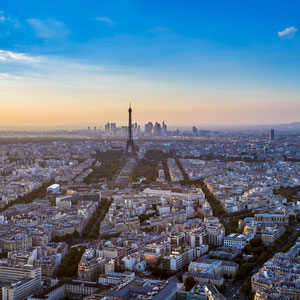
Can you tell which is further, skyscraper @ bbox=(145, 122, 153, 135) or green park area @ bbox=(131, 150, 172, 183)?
skyscraper @ bbox=(145, 122, 153, 135)

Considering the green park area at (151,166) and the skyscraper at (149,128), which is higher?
the skyscraper at (149,128)

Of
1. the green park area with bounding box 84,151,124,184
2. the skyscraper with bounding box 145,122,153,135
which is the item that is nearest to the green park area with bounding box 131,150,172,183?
the green park area with bounding box 84,151,124,184

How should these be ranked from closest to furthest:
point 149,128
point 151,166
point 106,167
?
1. point 106,167
2. point 151,166
3. point 149,128

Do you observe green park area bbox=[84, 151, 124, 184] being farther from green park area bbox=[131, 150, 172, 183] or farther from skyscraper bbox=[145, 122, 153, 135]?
skyscraper bbox=[145, 122, 153, 135]

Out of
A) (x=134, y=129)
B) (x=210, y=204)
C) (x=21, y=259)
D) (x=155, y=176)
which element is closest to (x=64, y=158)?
(x=155, y=176)

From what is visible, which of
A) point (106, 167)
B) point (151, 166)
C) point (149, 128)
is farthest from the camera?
point (149, 128)

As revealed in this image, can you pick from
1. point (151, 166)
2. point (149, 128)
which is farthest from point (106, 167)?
point (149, 128)

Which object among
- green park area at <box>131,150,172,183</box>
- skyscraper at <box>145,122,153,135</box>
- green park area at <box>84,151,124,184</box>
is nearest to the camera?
green park area at <box>84,151,124,184</box>

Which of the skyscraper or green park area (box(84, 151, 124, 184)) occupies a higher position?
the skyscraper

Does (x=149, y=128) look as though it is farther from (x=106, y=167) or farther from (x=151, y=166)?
(x=106, y=167)

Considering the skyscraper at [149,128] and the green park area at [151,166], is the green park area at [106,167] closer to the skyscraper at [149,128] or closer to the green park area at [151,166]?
the green park area at [151,166]

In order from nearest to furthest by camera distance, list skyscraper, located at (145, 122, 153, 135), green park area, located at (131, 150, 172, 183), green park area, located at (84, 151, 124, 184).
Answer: green park area, located at (84, 151, 124, 184) → green park area, located at (131, 150, 172, 183) → skyscraper, located at (145, 122, 153, 135)

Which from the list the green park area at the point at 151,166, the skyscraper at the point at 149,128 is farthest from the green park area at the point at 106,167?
the skyscraper at the point at 149,128
